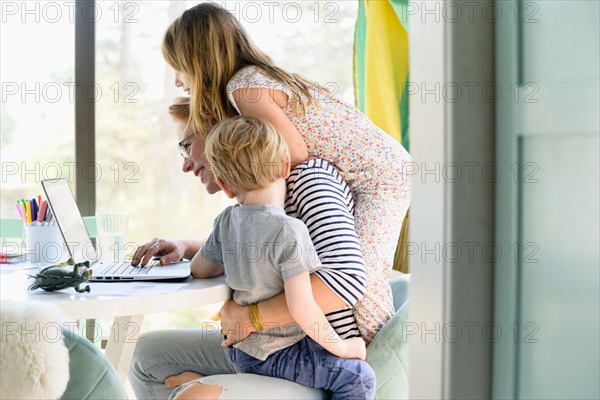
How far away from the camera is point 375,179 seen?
5.54 ft

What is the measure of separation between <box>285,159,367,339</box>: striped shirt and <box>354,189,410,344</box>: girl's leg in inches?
1.4

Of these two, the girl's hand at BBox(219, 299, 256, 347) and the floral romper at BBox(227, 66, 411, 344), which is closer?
the girl's hand at BBox(219, 299, 256, 347)

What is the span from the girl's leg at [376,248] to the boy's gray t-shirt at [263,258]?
18 cm

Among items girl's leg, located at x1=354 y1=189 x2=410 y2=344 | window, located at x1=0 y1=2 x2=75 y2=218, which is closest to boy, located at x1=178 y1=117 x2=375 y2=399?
girl's leg, located at x1=354 y1=189 x2=410 y2=344

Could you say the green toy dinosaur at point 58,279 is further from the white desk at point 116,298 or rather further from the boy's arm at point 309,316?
the boy's arm at point 309,316

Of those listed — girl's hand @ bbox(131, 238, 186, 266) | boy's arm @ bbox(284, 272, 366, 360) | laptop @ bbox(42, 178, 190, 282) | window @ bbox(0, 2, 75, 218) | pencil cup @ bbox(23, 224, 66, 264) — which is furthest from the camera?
window @ bbox(0, 2, 75, 218)

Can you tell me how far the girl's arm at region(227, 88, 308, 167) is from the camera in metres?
1.61

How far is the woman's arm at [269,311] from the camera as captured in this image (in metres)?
1.45

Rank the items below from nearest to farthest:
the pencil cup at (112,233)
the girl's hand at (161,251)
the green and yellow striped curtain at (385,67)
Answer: the girl's hand at (161,251), the pencil cup at (112,233), the green and yellow striped curtain at (385,67)

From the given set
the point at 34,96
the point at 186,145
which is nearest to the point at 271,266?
the point at 186,145

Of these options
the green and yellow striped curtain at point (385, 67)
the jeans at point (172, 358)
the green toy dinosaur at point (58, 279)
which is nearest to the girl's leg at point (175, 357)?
the jeans at point (172, 358)

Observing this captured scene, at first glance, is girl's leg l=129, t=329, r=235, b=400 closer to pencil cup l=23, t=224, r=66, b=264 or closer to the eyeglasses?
pencil cup l=23, t=224, r=66, b=264

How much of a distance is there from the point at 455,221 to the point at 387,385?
95cm

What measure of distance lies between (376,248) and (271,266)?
1.02ft
